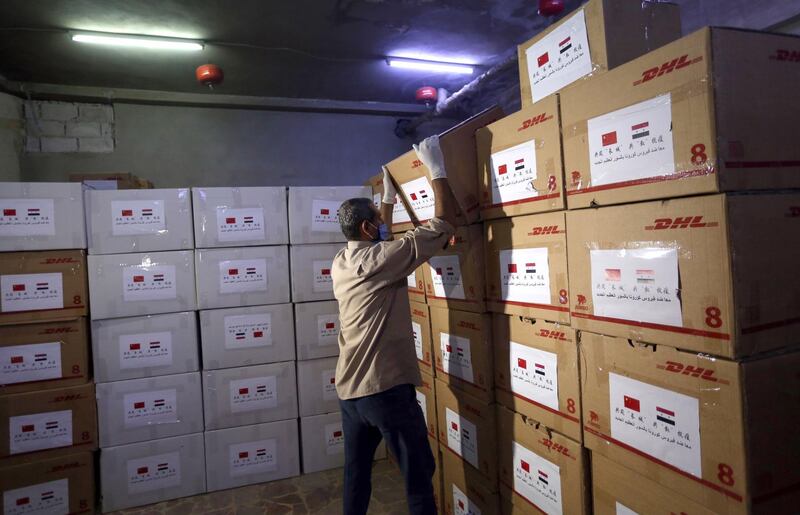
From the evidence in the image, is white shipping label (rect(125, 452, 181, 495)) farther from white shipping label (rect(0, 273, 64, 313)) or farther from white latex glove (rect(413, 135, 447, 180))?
white latex glove (rect(413, 135, 447, 180))

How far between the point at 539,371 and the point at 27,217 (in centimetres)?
282

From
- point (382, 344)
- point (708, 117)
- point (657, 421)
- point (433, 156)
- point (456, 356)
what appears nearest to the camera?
point (708, 117)

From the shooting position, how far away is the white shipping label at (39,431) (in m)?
2.48

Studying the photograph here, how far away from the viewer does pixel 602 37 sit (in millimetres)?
1309

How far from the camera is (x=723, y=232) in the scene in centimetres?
97

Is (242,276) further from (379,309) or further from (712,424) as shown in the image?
(712,424)

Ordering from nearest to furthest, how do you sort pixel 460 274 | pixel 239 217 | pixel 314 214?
1. pixel 460 274
2. pixel 239 217
3. pixel 314 214

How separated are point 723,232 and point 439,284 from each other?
4.29 ft

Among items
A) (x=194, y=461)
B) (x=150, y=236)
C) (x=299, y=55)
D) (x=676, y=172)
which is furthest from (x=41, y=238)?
(x=676, y=172)

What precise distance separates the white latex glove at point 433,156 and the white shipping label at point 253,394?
188cm

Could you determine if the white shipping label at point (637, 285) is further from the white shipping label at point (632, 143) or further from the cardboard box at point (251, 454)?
the cardboard box at point (251, 454)

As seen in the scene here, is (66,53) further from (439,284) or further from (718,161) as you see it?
(718,161)

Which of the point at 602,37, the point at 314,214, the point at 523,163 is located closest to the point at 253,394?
the point at 314,214

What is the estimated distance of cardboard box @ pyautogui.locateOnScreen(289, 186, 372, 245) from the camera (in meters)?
2.93
